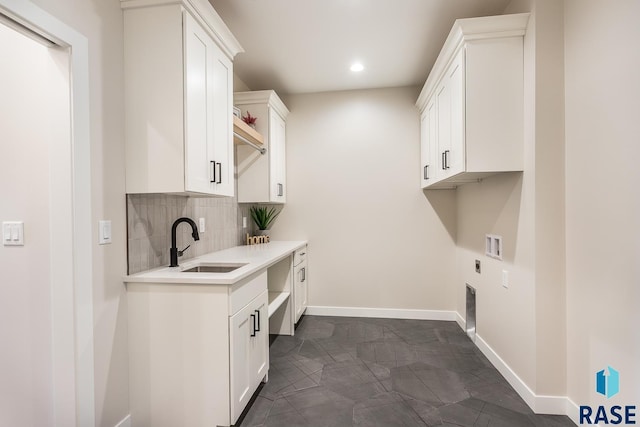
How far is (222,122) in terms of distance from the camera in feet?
6.98

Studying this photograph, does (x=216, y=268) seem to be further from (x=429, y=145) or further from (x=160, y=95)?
(x=429, y=145)

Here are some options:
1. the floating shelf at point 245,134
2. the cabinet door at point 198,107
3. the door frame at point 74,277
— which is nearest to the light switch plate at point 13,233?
the door frame at point 74,277

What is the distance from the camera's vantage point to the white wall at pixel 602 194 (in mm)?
1358

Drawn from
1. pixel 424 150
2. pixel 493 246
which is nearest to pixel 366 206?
pixel 424 150

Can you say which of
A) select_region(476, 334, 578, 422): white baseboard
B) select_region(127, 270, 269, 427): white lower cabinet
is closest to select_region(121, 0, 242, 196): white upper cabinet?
select_region(127, 270, 269, 427): white lower cabinet

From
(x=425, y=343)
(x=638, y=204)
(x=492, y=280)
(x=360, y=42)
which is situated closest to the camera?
(x=638, y=204)

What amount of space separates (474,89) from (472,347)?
2252 mm

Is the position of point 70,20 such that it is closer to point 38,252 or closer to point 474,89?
point 38,252

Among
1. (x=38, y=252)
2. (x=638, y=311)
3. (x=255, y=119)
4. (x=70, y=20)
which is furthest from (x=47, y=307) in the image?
(x=638, y=311)

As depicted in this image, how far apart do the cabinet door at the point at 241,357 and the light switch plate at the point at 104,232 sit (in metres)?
0.77

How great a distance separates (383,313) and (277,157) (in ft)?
7.36

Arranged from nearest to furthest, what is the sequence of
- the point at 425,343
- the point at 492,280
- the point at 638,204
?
1. the point at 638,204
2. the point at 492,280
3. the point at 425,343

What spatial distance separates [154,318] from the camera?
168cm

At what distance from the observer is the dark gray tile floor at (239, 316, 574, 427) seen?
1.82 meters
